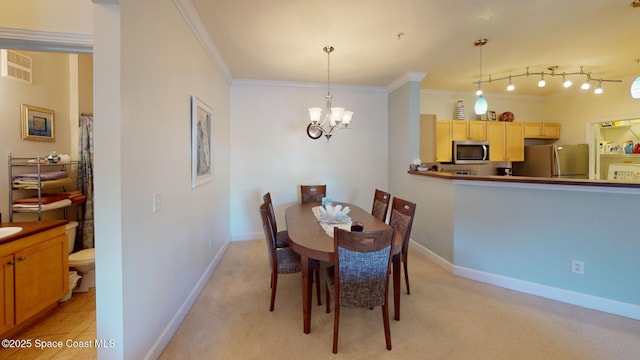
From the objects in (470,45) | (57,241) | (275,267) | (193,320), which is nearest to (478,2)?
(470,45)

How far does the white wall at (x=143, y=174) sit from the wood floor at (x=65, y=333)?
63 centimetres

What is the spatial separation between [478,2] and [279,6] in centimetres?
168

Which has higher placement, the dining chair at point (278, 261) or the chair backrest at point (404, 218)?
the chair backrest at point (404, 218)

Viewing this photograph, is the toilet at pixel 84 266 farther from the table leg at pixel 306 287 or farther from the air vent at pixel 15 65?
the table leg at pixel 306 287

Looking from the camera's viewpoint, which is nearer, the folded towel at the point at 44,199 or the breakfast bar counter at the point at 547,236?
the breakfast bar counter at the point at 547,236

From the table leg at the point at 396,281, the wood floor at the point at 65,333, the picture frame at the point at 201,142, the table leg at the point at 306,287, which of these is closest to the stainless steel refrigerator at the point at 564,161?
the table leg at the point at 396,281

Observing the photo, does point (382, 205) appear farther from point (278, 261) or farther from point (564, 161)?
point (564, 161)

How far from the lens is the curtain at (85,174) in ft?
9.79

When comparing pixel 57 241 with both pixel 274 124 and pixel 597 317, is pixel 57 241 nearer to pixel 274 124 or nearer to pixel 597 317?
pixel 274 124

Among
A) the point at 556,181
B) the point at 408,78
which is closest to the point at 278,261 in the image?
the point at 556,181

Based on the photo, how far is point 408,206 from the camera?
2.51m

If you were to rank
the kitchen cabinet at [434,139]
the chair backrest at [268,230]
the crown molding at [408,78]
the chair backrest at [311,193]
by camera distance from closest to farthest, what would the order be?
the chair backrest at [268,230], the crown molding at [408,78], the chair backrest at [311,193], the kitchen cabinet at [434,139]

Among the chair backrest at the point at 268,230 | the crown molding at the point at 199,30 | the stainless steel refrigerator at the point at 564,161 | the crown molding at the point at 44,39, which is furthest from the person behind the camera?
the stainless steel refrigerator at the point at 564,161

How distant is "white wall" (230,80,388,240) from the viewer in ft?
14.0
